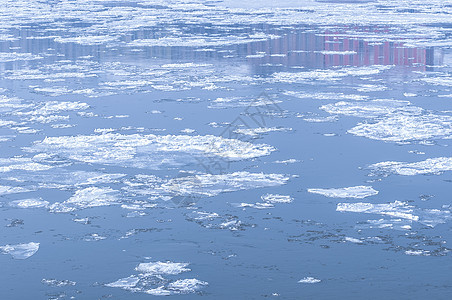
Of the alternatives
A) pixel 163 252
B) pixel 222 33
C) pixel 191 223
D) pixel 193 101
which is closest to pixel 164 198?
pixel 191 223

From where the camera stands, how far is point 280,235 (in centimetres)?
545

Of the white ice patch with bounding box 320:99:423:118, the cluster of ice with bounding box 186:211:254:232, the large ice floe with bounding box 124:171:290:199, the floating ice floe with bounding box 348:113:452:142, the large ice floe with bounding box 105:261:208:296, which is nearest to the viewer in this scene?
the large ice floe with bounding box 105:261:208:296

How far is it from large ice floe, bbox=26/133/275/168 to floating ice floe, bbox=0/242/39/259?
1.92 m

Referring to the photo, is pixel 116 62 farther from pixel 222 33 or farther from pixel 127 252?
pixel 127 252

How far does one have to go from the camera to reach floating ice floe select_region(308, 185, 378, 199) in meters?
6.21

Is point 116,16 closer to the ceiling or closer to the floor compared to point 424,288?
closer to the ceiling

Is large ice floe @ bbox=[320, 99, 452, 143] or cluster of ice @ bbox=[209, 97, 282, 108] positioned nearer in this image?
large ice floe @ bbox=[320, 99, 452, 143]

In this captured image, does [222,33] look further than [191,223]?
Yes

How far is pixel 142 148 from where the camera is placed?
7711 millimetres

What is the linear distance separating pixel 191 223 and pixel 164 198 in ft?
1.89

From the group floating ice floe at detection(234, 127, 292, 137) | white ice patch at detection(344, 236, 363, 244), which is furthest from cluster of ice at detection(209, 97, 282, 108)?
white ice patch at detection(344, 236, 363, 244)

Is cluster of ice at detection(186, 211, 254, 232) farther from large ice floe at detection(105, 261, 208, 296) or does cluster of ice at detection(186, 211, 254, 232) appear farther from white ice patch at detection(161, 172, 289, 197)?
large ice floe at detection(105, 261, 208, 296)

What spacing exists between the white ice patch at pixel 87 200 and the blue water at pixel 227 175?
2 cm

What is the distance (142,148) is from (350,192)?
2.32 meters
